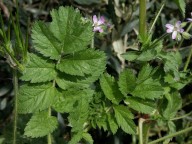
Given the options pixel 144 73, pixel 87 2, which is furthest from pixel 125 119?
pixel 87 2

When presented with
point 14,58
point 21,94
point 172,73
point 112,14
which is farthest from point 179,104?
point 14,58

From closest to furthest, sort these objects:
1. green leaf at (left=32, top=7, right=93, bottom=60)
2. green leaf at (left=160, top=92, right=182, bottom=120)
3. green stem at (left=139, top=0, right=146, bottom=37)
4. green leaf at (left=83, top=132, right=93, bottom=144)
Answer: green leaf at (left=32, top=7, right=93, bottom=60)
green leaf at (left=83, top=132, right=93, bottom=144)
green stem at (left=139, top=0, right=146, bottom=37)
green leaf at (left=160, top=92, right=182, bottom=120)

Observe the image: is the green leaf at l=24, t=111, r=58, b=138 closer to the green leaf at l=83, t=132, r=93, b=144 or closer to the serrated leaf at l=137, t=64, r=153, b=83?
the green leaf at l=83, t=132, r=93, b=144

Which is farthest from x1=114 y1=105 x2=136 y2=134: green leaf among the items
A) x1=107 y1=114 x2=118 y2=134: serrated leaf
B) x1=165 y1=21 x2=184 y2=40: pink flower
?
x1=165 y1=21 x2=184 y2=40: pink flower

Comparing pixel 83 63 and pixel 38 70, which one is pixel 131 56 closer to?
pixel 83 63

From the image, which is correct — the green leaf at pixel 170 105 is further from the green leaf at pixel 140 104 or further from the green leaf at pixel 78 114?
the green leaf at pixel 78 114

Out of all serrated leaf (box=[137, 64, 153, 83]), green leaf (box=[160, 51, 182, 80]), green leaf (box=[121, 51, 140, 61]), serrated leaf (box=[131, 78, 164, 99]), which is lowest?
Answer: serrated leaf (box=[131, 78, 164, 99])

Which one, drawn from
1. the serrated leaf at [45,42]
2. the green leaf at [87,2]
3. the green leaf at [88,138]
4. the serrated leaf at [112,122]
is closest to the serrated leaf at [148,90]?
the serrated leaf at [112,122]
